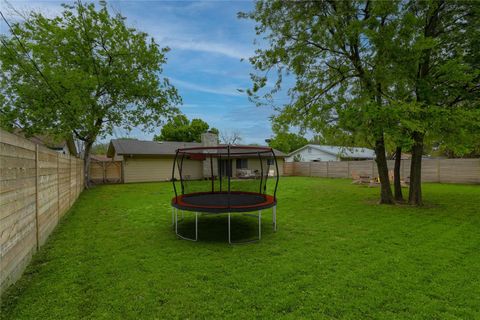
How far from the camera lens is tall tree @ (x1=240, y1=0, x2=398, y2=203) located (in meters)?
7.12

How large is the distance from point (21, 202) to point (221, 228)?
3.54 metres

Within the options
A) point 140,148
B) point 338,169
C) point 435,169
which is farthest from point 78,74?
point 435,169

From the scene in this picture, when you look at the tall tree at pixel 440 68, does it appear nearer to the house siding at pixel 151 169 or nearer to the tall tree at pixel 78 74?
the tall tree at pixel 78 74

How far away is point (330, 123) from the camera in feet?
28.2

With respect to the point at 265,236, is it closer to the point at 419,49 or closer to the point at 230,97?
the point at 419,49

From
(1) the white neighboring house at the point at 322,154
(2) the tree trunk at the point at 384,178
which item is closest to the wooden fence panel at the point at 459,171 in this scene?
(2) the tree trunk at the point at 384,178

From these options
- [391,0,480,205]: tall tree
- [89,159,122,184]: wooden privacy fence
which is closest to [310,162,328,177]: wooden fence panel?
[391,0,480,205]: tall tree

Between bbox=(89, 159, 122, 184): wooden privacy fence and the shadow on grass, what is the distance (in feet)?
40.9

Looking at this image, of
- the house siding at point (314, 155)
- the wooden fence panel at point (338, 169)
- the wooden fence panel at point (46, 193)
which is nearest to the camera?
the wooden fence panel at point (46, 193)

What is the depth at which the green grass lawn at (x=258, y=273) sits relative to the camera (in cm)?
255

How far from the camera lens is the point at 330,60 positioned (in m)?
8.70

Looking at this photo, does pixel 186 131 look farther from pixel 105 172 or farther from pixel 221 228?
pixel 221 228

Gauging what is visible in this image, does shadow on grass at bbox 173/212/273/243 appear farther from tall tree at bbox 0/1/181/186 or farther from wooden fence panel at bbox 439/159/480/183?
wooden fence panel at bbox 439/159/480/183

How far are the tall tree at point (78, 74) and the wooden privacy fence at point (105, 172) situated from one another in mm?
2654
